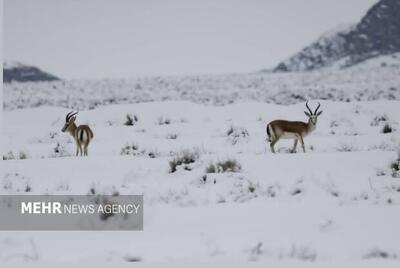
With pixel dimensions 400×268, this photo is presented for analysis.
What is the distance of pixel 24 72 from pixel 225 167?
94.0 metres

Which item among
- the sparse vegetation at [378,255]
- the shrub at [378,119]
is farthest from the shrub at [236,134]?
the sparse vegetation at [378,255]

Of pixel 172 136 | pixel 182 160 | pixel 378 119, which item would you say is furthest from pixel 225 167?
pixel 378 119

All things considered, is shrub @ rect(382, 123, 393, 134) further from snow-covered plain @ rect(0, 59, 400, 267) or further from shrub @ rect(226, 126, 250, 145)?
shrub @ rect(226, 126, 250, 145)

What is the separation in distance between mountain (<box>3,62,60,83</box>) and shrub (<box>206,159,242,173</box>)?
86.2 meters

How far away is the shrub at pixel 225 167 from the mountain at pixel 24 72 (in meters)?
86.2

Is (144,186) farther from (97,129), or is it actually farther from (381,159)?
(97,129)

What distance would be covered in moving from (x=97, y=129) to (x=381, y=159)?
1122 centimetres

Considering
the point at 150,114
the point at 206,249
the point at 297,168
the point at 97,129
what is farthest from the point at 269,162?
the point at 150,114

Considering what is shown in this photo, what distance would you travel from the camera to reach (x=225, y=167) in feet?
30.8

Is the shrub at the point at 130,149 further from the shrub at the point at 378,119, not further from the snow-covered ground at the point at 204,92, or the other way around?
the snow-covered ground at the point at 204,92

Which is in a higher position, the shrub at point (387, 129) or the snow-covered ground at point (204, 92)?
the snow-covered ground at point (204, 92)

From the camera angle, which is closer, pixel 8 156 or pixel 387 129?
pixel 8 156

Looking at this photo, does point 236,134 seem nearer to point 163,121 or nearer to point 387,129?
point 387,129

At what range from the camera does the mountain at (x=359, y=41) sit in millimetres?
85625
